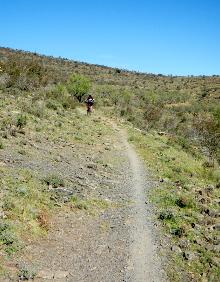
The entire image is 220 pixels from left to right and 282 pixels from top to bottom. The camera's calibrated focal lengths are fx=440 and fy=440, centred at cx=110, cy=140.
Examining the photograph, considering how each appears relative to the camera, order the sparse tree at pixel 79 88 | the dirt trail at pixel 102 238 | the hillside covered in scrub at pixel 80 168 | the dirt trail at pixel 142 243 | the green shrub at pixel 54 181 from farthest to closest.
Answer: the sparse tree at pixel 79 88, the green shrub at pixel 54 181, the hillside covered in scrub at pixel 80 168, the dirt trail at pixel 142 243, the dirt trail at pixel 102 238

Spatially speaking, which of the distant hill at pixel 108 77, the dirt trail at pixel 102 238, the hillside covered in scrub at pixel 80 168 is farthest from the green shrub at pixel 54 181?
the distant hill at pixel 108 77

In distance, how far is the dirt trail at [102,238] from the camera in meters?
10.7

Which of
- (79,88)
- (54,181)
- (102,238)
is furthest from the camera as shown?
(79,88)

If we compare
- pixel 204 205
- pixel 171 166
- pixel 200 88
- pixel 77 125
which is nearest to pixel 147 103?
pixel 200 88

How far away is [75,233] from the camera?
12742mm

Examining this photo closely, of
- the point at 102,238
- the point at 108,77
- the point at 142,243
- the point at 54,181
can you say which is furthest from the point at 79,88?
the point at 108,77

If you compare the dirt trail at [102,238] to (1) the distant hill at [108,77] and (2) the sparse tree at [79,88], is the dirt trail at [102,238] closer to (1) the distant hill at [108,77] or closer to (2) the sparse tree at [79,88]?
(2) the sparse tree at [79,88]

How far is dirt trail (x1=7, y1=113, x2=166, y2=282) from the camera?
10.7m

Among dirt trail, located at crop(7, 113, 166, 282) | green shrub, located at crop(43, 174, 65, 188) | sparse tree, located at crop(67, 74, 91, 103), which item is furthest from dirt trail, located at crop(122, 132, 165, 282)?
sparse tree, located at crop(67, 74, 91, 103)

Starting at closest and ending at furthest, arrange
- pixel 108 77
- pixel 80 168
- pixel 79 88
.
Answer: pixel 80 168
pixel 79 88
pixel 108 77

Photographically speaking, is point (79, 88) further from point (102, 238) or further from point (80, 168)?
point (102, 238)

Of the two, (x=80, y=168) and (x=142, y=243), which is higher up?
(x=80, y=168)

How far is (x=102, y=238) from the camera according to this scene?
12.7 meters

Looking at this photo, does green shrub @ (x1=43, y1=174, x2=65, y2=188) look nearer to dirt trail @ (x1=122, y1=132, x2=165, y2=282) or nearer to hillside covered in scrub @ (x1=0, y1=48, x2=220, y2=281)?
hillside covered in scrub @ (x1=0, y1=48, x2=220, y2=281)
